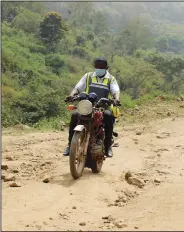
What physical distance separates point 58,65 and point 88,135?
75.9ft

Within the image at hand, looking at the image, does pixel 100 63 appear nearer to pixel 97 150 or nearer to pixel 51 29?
pixel 97 150

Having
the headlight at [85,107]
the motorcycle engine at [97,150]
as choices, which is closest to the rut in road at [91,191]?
the motorcycle engine at [97,150]

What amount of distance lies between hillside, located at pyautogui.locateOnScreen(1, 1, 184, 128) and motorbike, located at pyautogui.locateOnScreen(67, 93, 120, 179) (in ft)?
16.9

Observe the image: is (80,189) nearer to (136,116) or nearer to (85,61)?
(136,116)

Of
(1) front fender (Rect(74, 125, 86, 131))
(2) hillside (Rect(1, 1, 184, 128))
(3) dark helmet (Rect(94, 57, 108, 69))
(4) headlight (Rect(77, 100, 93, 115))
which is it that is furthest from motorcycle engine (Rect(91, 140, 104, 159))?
(2) hillside (Rect(1, 1, 184, 128))

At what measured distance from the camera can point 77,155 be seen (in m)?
4.98

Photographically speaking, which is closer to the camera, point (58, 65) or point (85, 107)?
point (85, 107)

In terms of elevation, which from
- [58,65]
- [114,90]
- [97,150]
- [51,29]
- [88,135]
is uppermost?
[51,29]

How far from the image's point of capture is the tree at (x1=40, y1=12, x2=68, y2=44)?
32625 millimetres

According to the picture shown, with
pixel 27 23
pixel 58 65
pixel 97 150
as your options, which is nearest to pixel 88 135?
pixel 97 150

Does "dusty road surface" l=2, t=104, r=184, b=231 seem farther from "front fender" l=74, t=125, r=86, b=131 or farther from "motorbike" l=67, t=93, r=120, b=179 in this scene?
"front fender" l=74, t=125, r=86, b=131

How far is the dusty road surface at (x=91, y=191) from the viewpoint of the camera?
3521 millimetres

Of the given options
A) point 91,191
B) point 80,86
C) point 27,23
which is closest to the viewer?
point 91,191

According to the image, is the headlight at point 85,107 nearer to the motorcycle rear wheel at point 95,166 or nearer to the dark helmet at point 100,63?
the motorcycle rear wheel at point 95,166
